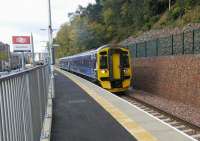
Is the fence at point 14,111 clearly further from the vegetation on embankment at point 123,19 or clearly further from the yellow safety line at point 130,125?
the vegetation on embankment at point 123,19

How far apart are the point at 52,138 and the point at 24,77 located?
3.20 m

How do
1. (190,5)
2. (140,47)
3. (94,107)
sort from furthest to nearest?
1. (190,5)
2. (140,47)
3. (94,107)

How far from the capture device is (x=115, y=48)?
24500 millimetres

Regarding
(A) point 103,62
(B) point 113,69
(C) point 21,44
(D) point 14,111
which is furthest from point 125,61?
(D) point 14,111

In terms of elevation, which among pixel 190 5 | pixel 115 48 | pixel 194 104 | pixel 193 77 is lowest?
pixel 194 104

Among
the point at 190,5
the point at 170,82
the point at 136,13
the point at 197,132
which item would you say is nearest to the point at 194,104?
the point at 170,82

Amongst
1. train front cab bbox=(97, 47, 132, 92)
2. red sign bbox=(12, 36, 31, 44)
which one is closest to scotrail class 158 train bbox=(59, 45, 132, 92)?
train front cab bbox=(97, 47, 132, 92)

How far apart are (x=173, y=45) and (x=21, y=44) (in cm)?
1033

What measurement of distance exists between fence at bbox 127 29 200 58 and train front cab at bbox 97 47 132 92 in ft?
10.1

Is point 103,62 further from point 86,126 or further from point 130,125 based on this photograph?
point 130,125

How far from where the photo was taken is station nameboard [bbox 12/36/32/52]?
78.4 feet

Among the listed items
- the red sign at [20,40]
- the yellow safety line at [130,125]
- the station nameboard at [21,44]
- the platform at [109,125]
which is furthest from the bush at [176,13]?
the yellow safety line at [130,125]

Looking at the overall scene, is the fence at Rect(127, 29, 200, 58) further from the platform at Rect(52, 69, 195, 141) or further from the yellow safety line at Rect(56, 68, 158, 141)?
the yellow safety line at Rect(56, 68, 158, 141)

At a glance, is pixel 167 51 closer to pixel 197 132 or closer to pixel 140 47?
pixel 140 47
